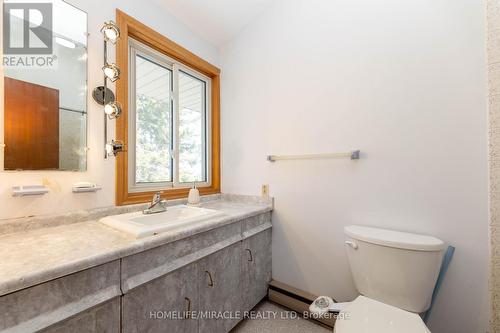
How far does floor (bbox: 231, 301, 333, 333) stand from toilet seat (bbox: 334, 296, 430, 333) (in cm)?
62

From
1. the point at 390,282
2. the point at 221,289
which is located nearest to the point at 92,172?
the point at 221,289

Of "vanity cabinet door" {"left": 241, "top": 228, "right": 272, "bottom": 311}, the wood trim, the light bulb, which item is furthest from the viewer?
"vanity cabinet door" {"left": 241, "top": 228, "right": 272, "bottom": 311}

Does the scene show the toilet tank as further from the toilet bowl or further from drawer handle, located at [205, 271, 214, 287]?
drawer handle, located at [205, 271, 214, 287]

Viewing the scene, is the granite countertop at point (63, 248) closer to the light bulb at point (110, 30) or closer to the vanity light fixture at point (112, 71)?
the vanity light fixture at point (112, 71)

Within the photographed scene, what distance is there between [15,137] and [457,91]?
228cm

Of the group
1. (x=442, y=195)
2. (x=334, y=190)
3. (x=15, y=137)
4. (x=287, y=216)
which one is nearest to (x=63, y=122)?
(x=15, y=137)

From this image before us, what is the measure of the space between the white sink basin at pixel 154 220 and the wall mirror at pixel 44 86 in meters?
0.39

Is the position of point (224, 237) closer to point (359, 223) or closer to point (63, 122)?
point (359, 223)

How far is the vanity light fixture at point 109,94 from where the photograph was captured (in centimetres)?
125

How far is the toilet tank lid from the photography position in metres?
1.04

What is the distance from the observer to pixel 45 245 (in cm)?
86

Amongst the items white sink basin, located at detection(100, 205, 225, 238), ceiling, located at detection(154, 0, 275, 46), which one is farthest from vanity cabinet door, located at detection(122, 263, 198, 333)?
ceiling, located at detection(154, 0, 275, 46)

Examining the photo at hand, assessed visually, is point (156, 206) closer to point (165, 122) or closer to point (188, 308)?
point (188, 308)

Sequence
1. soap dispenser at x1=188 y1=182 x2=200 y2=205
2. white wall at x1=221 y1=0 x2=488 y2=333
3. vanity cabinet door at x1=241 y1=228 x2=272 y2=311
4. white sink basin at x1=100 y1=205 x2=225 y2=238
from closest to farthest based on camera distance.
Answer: white sink basin at x1=100 y1=205 x2=225 y2=238
white wall at x1=221 y1=0 x2=488 y2=333
vanity cabinet door at x1=241 y1=228 x2=272 y2=311
soap dispenser at x1=188 y1=182 x2=200 y2=205
